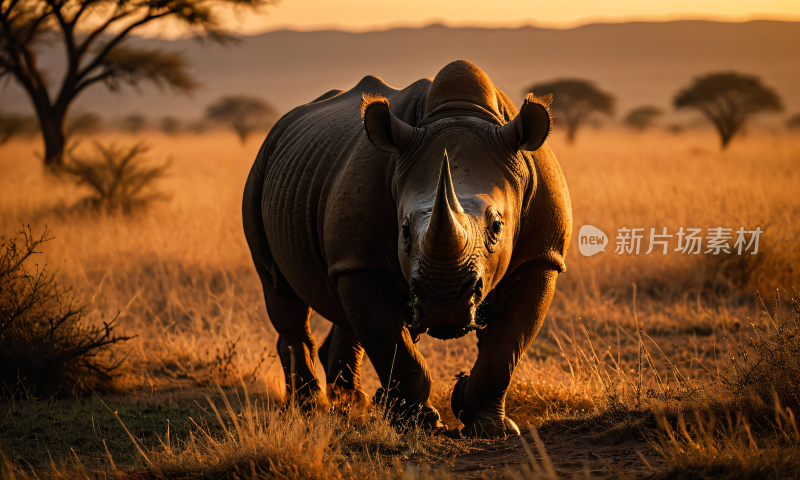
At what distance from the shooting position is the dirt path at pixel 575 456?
3264 mm

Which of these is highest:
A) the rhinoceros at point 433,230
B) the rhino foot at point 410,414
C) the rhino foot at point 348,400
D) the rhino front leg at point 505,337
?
the rhinoceros at point 433,230

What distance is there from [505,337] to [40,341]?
3.01 m

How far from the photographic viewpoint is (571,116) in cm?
3206

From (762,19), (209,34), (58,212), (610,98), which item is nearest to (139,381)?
(58,212)

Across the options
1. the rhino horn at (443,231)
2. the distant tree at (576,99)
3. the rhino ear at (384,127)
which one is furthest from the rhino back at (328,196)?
the distant tree at (576,99)

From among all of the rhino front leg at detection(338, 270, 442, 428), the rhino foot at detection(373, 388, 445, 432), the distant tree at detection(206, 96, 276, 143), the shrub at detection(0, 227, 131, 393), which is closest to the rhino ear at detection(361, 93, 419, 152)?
the rhino front leg at detection(338, 270, 442, 428)

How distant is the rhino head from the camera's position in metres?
3.02

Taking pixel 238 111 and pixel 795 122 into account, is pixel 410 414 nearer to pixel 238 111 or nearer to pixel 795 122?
pixel 238 111

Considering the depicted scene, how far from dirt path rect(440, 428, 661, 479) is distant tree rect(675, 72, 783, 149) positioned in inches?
888

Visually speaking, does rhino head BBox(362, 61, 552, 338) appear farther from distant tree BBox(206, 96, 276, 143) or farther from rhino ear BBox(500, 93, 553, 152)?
distant tree BBox(206, 96, 276, 143)

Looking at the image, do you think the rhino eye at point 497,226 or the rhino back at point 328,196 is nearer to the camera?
the rhino eye at point 497,226

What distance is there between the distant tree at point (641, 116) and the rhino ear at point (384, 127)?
129 ft

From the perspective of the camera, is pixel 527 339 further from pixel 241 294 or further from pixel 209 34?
pixel 209 34

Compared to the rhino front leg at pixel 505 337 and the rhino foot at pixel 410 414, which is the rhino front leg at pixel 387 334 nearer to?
the rhino foot at pixel 410 414
